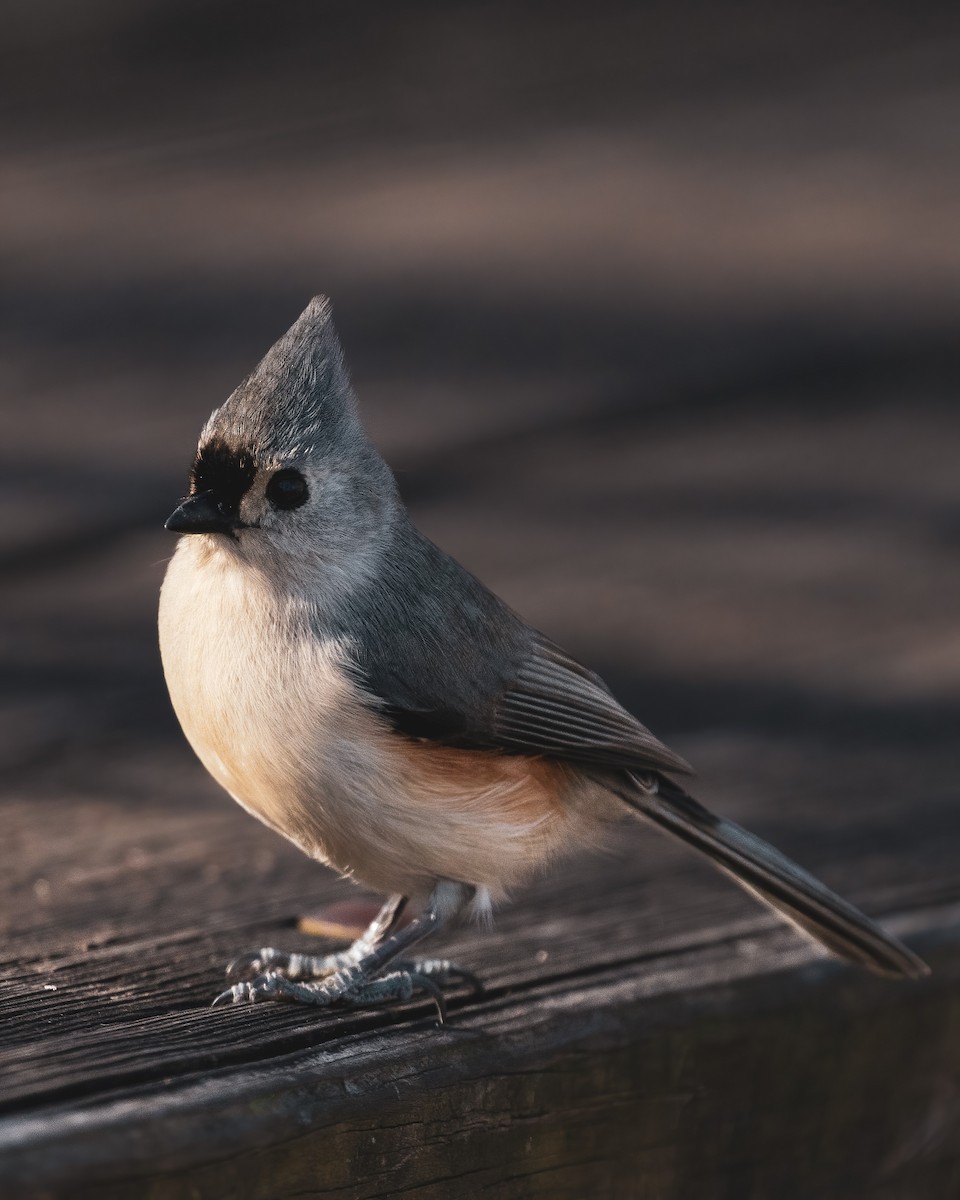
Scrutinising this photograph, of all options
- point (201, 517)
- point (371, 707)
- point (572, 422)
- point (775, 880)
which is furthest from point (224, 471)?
point (572, 422)

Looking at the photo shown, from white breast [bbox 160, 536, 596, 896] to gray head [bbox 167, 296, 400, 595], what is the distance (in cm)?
8

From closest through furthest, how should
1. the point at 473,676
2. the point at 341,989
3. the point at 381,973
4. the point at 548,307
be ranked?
the point at 341,989 < the point at 381,973 < the point at 473,676 < the point at 548,307

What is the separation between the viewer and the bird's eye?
8.75ft

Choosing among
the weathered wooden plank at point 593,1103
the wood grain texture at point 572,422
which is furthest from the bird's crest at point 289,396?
the weathered wooden plank at point 593,1103

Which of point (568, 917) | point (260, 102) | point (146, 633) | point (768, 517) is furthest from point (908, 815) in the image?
point (260, 102)

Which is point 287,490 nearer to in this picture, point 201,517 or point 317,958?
point 201,517

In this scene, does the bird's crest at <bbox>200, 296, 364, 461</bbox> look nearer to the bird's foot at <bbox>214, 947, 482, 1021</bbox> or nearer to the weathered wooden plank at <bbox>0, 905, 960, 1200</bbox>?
the bird's foot at <bbox>214, 947, 482, 1021</bbox>

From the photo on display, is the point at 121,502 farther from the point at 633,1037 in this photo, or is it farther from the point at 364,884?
the point at 633,1037

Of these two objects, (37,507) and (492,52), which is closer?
(37,507)

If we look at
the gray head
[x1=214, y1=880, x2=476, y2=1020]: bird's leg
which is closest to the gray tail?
[x1=214, y1=880, x2=476, y2=1020]: bird's leg

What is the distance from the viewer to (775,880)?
2.54 m

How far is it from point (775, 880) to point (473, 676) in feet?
1.98

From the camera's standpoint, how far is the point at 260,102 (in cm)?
451

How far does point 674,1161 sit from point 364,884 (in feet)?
2.34
